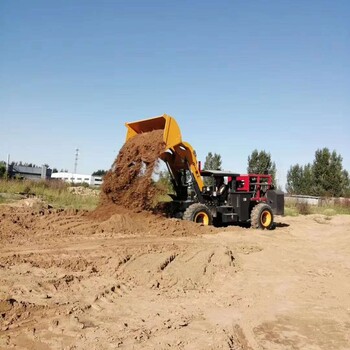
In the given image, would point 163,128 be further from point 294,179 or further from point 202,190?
point 294,179

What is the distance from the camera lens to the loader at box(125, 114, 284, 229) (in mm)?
13656

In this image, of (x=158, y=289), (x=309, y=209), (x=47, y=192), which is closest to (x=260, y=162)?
(x=309, y=209)

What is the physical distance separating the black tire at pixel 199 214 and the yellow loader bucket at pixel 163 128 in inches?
89.8

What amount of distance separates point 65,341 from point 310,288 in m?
4.88

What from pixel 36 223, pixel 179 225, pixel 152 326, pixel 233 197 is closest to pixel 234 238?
pixel 179 225

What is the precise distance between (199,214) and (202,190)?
3.79 ft

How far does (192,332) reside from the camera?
493cm

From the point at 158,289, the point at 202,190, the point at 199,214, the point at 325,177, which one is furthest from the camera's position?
the point at 325,177

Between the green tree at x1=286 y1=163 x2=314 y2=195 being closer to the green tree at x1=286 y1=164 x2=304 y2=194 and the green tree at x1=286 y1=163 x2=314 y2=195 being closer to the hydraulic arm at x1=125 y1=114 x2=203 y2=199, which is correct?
the green tree at x1=286 y1=164 x2=304 y2=194

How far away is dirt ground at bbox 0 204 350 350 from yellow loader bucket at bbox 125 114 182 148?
296 cm

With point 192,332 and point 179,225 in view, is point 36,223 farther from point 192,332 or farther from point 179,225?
point 192,332

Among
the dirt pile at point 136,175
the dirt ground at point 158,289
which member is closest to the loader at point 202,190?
the dirt pile at point 136,175

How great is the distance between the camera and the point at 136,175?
1298 cm

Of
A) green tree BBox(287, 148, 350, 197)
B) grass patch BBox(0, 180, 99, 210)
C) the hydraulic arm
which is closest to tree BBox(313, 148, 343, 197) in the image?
green tree BBox(287, 148, 350, 197)
